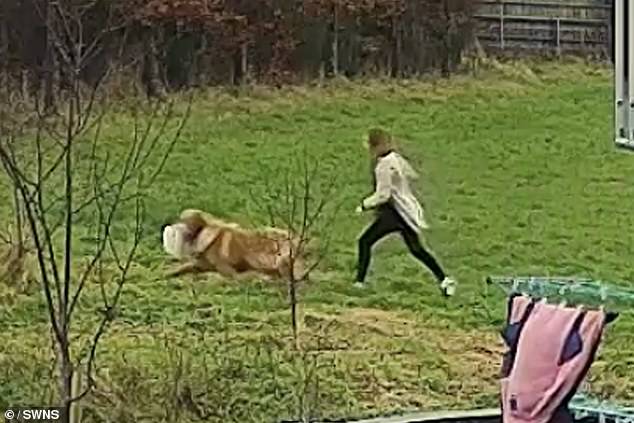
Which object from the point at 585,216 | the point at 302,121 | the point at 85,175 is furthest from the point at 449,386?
the point at 85,175

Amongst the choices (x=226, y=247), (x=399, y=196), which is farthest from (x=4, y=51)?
(x=399, y=196)

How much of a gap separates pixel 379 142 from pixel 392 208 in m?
0.20

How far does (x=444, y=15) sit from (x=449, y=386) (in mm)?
1117

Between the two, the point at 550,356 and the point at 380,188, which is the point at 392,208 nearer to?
the point at 380,188

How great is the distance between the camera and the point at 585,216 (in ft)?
13.7

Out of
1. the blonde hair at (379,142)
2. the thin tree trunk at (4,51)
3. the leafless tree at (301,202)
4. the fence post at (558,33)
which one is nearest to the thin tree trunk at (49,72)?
the thin tree trunk at (4,51)

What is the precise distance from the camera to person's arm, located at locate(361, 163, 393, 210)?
13.8 feet

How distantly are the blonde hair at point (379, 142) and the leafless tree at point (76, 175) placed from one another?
1.82 feet

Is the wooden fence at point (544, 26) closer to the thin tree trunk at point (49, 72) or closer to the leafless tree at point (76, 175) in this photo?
the leafless tree at point (76, 175)

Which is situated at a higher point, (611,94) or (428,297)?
(611,94)

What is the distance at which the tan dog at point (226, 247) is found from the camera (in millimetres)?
4230

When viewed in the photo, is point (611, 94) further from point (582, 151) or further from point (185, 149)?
point (185, 149)

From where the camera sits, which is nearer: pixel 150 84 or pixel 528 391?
pixel 528 391

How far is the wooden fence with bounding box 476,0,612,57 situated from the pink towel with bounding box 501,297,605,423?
3.63 feet
